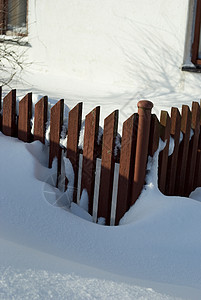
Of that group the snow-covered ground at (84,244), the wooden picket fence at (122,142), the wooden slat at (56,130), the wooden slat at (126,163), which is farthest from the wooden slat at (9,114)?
the wooden slat at (126,163)

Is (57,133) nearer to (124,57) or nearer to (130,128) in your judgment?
(130,128)

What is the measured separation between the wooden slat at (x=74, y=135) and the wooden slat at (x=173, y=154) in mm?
710

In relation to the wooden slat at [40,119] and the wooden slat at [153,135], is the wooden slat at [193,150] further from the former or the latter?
the wooden slat at [40,119]

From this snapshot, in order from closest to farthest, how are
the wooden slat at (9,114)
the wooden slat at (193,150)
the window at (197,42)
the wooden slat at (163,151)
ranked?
the wooden slat at (163,151)
the wooden slat at (9,114)
the wooden slat at (193,150)
the window at (197,42)

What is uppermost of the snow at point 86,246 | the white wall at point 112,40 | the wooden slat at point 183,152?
the white wall at point 112,40

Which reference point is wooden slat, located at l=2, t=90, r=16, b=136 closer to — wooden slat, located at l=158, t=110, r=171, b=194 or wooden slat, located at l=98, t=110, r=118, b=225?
wooden slat, located at l=98, t=110, r=118, b=225

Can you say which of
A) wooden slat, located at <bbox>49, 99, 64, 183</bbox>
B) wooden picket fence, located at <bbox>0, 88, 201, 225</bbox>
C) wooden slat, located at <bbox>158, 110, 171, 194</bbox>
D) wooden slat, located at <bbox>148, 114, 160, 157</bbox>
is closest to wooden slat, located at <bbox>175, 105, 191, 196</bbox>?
wooden picket fence, located at <bbox>0, 88, 201, 225</bbox>

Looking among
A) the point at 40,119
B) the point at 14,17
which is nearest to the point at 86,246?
the point at 40,119

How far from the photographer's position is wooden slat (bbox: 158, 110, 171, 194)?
3.38 m

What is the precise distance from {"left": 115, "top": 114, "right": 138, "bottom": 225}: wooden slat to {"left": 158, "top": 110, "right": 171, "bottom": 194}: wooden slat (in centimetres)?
29

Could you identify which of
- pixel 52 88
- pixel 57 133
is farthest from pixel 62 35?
pixel 57 133

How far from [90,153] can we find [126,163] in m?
0.30

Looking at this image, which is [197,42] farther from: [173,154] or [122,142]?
[122,142]

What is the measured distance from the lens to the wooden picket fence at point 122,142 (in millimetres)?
3197
